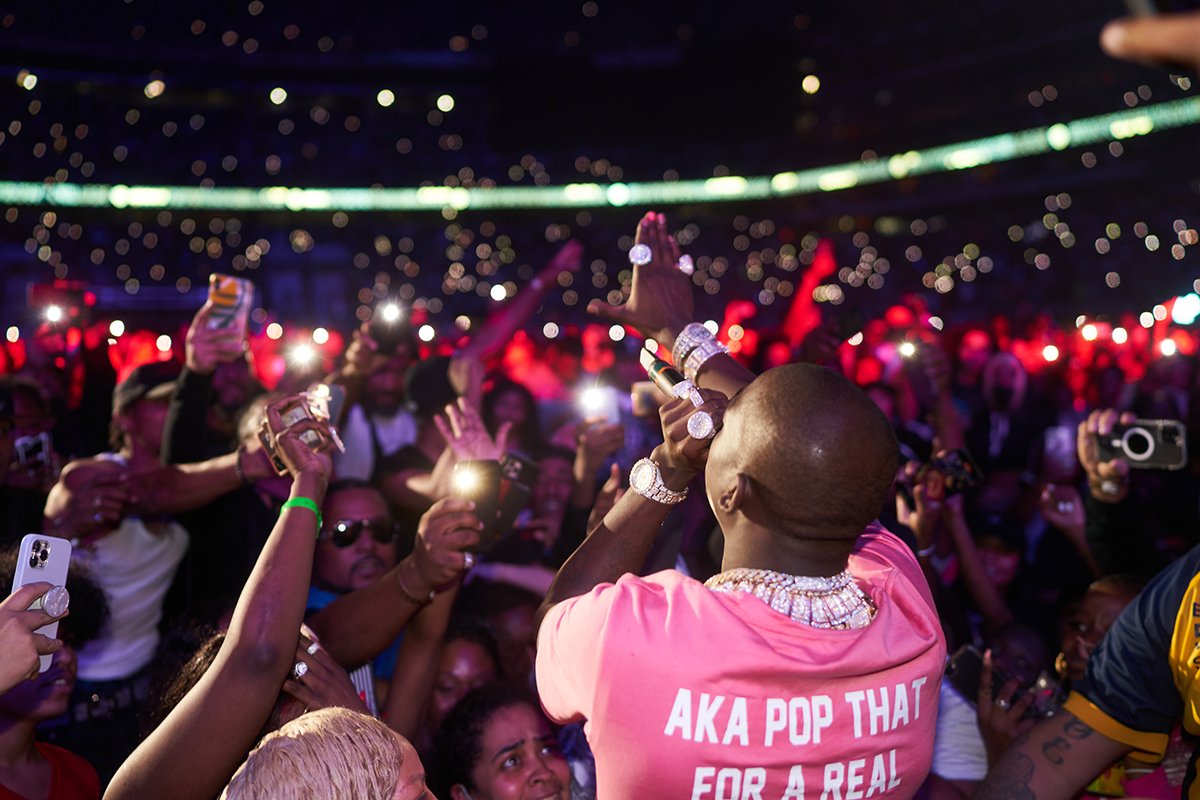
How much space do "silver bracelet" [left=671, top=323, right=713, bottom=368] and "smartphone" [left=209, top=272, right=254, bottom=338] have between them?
1994 millimetres

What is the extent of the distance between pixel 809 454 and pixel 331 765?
0.89 m

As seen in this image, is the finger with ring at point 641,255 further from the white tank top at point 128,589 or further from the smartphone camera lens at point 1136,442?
the white tank top at point 128,589

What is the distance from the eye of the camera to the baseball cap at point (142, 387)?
13.8 feet

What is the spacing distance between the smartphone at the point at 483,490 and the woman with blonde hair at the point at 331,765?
992 millimetres

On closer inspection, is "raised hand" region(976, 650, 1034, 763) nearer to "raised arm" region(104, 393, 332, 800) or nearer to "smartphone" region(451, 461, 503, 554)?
"smartphone" region(451, 461, 503, 554)

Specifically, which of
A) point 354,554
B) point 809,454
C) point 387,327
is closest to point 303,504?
point 809,454

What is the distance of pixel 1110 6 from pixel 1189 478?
19112 mm

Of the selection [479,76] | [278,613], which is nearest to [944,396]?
[278,613]

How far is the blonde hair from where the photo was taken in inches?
62.3

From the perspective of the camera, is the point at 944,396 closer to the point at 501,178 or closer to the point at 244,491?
the point at 244,491

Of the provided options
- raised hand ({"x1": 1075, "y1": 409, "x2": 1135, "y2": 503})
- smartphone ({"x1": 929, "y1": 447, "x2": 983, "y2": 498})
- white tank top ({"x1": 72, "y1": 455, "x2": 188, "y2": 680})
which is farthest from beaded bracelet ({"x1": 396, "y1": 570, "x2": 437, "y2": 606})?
raised hand ({"x1": 1075, "y1": 409, "x2": 1135, "y2": 503})

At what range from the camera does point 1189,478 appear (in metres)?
5.09

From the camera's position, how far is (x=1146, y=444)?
129 inches

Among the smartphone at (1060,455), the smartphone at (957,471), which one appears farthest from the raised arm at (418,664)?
the smartphone at (1060,455)
